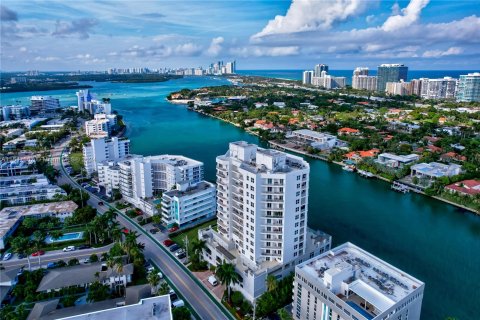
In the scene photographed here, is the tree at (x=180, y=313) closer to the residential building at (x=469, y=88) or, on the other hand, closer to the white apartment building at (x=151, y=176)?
the white apartment building at (x=151, y=176)

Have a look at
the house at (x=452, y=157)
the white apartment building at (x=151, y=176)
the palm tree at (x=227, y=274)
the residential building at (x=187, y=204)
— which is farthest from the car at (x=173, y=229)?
the house at (x=452, y=157)

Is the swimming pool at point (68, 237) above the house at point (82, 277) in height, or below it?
below

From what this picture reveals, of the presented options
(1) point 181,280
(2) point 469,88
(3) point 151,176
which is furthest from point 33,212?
(2) point 469,88

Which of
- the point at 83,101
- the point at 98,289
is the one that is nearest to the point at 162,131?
the point at 83,101

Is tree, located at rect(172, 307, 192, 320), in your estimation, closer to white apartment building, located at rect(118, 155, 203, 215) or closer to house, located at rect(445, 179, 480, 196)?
white apartment building, located at rect(118, 155, 203, 215)

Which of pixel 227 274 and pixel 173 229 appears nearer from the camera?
pixel 227 274

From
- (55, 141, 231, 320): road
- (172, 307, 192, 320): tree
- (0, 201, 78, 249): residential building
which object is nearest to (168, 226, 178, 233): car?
(55, 141, 231, 320): road

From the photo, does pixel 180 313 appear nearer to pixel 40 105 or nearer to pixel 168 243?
pixel 168 243
